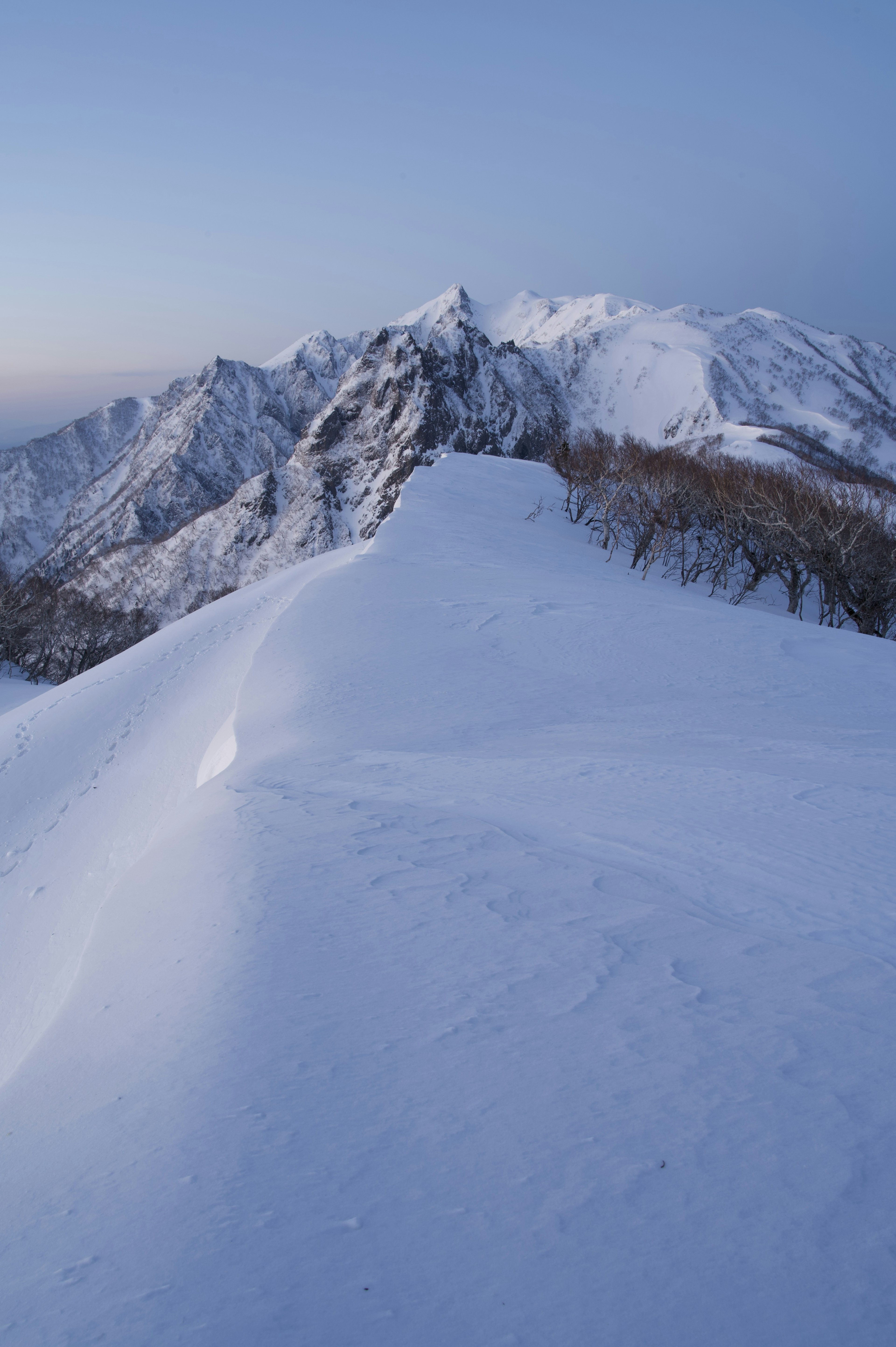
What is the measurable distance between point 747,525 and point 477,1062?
86.0 ft

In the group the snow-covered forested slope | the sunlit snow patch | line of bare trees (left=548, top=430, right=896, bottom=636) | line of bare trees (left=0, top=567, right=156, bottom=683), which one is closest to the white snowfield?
the sunlit snow patch

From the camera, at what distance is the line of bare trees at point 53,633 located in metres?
27.9

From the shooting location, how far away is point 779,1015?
2637 millimetres

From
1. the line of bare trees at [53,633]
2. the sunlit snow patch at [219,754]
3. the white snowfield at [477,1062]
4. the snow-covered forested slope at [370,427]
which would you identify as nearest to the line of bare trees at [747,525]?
the sunlit snow patch at [219,754]

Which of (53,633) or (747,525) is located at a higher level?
(53,633)

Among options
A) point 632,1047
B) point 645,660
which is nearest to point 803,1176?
point 632,1047

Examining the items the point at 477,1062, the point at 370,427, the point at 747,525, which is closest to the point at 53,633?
the point at 747,525

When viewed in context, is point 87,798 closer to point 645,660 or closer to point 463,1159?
point 645,660

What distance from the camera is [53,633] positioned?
31.6m

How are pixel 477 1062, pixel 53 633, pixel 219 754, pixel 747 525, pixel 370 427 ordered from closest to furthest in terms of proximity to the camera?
pixel 477 1062 < pixel 219 754 < pixel 747 525 < pixel 53 633 < pixel 370 427

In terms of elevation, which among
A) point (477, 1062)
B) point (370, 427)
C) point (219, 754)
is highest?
point (370, 427)

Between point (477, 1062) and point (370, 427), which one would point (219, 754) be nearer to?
point (477, 1062)

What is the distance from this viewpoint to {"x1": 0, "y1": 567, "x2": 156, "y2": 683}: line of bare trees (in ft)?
91.7

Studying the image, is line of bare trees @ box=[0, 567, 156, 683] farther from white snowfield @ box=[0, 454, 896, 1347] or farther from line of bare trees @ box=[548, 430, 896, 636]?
white snowfield @ box=[0, 454, 896, 1347]
